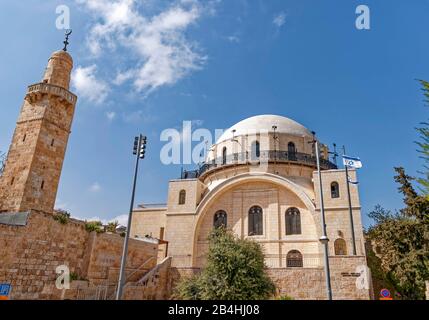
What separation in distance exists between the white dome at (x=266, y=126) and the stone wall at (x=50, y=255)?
50.7ft

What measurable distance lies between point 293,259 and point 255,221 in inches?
153

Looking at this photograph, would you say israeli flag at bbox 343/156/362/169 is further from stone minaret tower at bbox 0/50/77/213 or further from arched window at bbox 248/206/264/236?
stone minaret tower at bbox 0/50/77/213

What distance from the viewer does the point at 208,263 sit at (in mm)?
14477

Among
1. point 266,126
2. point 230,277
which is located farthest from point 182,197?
point 230,277

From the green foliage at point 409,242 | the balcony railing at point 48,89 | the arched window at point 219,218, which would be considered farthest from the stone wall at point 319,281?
the balcony railing at point 48,89

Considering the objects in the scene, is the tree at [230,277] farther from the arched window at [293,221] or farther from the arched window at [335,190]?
the arched window at [335,190]

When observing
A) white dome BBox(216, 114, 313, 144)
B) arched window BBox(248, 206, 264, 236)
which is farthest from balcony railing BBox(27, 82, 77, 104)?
white dome BBox(216, 114, 313, 144)

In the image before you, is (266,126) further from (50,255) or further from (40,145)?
(50,255)

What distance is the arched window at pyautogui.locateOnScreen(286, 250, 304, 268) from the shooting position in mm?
22156

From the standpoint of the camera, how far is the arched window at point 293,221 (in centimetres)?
2314

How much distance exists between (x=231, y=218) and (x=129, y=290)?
10590 millimetres

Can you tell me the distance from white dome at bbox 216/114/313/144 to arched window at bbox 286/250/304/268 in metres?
10.9

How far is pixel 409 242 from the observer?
17.9 meters

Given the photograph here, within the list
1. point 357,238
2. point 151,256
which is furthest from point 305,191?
point 151,256
